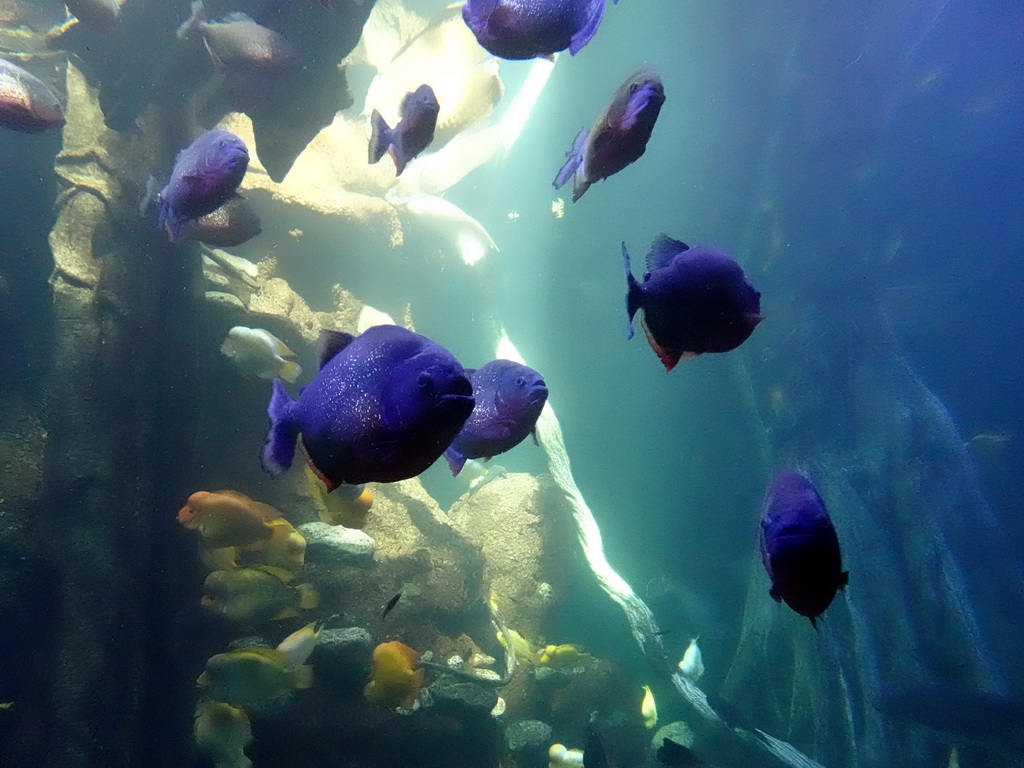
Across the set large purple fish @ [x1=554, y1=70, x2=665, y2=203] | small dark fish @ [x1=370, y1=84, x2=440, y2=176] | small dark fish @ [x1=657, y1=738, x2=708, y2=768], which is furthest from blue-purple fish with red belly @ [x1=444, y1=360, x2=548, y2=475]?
small dark fish @ [x1=657, y1=738, x2=708, y2=768]

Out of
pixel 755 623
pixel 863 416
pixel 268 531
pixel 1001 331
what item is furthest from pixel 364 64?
pixel 1001 331

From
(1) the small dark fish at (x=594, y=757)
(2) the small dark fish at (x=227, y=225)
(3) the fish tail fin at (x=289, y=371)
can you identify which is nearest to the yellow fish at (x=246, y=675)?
(3) the fish tail fin at (x=289, y=371)

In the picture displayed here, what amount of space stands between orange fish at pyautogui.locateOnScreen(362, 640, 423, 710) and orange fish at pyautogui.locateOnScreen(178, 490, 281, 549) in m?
1.73

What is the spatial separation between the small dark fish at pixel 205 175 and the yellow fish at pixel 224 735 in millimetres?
4145

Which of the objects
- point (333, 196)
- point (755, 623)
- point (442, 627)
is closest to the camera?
point (442, 627)

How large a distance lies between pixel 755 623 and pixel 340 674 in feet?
23.3

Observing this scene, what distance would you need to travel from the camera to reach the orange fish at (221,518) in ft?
14.7

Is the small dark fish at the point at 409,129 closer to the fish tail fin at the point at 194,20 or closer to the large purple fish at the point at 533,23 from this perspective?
the large purple fish at the point at 533,23

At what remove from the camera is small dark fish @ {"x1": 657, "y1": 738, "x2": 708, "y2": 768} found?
5.91 m

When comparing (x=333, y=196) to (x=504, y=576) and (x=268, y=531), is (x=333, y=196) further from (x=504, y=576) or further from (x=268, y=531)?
(x=504, y=576)

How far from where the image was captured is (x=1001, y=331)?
13.5m

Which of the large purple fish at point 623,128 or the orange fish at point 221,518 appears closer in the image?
the large purple fish at point 623,128

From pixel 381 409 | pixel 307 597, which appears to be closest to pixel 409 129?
pixel 381 409

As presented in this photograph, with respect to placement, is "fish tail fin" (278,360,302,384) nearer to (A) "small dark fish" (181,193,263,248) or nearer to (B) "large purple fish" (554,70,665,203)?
(A) "small dark fish" (181,193,263,248)
